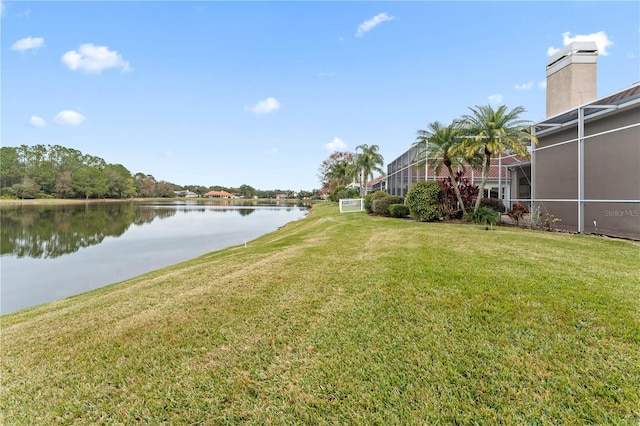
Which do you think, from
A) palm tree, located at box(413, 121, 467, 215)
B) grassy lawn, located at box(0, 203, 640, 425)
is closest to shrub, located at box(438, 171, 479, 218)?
palm tree, located at box(413, 121, 467, 215)

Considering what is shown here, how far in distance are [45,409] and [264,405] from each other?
1.94m

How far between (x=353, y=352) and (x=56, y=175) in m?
97.6

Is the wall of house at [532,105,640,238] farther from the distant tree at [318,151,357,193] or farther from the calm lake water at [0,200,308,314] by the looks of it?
the distant tree at [318,151,357,193]

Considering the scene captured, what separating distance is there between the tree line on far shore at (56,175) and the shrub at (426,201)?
284 feet

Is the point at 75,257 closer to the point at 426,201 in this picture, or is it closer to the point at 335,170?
the point at 426,201

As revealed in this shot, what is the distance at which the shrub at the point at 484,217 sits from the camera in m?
11.3

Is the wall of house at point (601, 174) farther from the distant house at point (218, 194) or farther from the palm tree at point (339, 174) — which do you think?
the distant house at point (218, 194)

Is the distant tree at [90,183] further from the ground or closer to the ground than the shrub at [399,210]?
further from the ground

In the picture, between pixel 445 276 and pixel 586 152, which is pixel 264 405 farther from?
pixel 586 152

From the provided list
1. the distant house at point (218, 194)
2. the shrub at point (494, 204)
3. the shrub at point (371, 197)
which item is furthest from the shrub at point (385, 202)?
the distant house at point (218, 194)

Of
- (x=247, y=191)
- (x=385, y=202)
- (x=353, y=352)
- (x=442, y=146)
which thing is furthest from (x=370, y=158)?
(x=247, y=191)

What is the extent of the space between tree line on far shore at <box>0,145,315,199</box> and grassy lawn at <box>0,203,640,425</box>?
285 ft

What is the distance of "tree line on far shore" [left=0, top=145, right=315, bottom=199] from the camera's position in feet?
216

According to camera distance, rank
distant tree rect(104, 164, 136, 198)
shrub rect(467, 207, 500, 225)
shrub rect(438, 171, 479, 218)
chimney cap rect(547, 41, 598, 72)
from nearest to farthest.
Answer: chimney cap rect(547, 41, 598, 72)
shrub rect(467, 207, 500, 225)
shrub rect(438, 171, 479, 218)
distant tree rect(104, 164, 136, 198)
